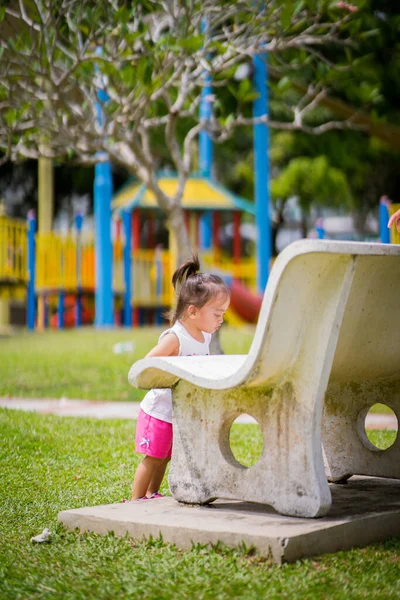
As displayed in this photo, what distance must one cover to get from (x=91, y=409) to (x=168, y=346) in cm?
366

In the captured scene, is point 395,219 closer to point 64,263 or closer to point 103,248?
point 103,248

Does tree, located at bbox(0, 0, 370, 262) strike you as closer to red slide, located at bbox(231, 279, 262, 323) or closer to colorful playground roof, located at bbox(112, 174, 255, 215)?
red slide, located at bbox(231, 279, 262, 323)

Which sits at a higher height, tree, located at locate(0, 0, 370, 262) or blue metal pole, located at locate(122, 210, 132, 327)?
tree, located at locate(0, 0, 370, 262)

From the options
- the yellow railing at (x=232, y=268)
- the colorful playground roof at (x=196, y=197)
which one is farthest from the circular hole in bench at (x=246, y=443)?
the colorful playground roof at (x=196, y=197)

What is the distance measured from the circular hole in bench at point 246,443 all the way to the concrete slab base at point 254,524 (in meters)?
1.27

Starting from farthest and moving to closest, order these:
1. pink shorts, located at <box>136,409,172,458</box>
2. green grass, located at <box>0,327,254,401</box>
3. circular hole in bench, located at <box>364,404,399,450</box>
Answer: green grass, located at <box>0,327,254,401</box>, circular hole in bench, located at <box>364,404,399,450</box>, pink shorts, located at <box>136,409,172,458</box>

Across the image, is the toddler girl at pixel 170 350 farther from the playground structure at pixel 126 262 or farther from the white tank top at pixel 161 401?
the playground structure at pixel 126 262

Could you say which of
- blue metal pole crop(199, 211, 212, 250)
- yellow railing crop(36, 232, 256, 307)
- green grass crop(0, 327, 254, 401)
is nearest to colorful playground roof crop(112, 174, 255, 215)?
blue metal pole crop(199, 211, 212, 250)

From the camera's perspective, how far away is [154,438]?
14.3 ft

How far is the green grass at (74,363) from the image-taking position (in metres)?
9.15

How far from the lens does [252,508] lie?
3961 millimetres

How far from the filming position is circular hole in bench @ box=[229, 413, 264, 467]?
5641 millimetres

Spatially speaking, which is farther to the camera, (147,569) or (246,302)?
(246,302)

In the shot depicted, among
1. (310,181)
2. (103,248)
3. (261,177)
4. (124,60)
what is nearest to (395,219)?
(124,60)
